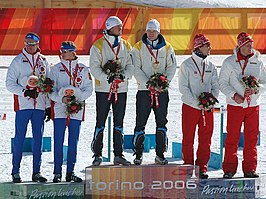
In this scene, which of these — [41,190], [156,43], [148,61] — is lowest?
[41,190]

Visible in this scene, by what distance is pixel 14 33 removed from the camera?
76.4 feet

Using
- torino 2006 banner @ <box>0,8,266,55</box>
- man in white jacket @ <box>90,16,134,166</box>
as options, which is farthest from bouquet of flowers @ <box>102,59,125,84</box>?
torino 2006 banner @ <box>0,8,266,55</box>

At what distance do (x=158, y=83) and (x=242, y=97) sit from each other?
94 cm

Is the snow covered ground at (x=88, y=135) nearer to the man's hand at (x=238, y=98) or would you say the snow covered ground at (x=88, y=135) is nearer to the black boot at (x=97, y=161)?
the black boot at (x=97, y=161)

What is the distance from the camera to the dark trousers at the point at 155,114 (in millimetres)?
9984

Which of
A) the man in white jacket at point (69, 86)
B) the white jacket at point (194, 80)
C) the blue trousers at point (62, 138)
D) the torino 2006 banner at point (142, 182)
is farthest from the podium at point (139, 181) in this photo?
the white jacket at point (194, 80)

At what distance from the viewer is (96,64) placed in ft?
32.3

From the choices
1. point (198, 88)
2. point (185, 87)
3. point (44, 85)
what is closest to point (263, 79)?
point (198, 88)

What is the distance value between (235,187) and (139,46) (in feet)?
6.11

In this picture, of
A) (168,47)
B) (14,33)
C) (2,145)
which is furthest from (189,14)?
(168,47)

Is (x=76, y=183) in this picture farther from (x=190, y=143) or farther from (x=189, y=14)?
(x=189, y=14)

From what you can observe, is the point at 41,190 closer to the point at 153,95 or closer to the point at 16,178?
the point at 16,178

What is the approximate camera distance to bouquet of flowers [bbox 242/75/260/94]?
32.0 ft

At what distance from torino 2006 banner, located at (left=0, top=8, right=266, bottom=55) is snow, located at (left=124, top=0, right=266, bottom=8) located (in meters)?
5.68
